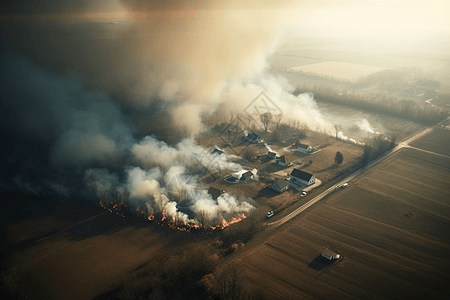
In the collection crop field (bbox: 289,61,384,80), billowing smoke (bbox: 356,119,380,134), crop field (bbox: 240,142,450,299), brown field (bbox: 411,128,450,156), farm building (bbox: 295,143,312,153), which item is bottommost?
brown field (bbox: 411,128,450,156)

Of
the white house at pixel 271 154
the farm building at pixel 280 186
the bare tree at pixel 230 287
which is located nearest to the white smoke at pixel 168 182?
the farm building at pixel 280 186

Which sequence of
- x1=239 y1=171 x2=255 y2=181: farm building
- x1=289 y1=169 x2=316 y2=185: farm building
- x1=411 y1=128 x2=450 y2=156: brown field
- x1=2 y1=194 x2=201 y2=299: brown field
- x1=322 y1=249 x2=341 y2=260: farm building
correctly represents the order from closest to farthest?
x1=2 y1=194 x2=201 y2=299: brown field, x1=322 y1=249 x2=341 y2=260: farm building, x1=289 y1=169 x2=316 y2=185: farm building, x1=239 y1=171 x2=255 y2=181: farm building, x1=411 y1=128 x2=450 y2=156: brown field

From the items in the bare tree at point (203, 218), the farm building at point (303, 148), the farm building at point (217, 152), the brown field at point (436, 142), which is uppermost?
the farm building at point (217, 152)

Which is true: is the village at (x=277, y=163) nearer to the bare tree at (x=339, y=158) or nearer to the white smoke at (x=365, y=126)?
the bare tree at (x=339, y=158)

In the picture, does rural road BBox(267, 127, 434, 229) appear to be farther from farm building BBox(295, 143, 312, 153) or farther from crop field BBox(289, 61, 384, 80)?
crop field BBox(289, 61, 384, 80)

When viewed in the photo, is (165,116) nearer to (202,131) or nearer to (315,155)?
(202,131)

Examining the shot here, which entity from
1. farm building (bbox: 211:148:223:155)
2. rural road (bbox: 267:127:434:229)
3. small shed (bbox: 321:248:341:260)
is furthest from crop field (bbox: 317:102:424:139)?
small shed (bbox: 321:248:341:260)
